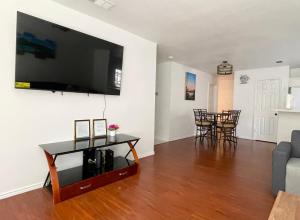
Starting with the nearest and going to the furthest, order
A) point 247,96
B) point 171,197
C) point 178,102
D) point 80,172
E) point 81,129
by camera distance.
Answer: point 171,197 < point 80,172 < point 81,129 < point 178,102 < point 247,96

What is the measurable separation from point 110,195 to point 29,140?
125cm

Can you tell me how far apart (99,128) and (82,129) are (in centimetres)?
28

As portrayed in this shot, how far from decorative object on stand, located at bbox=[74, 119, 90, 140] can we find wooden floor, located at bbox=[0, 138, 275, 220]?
0.81 meters

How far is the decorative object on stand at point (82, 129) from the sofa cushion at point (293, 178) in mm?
2743


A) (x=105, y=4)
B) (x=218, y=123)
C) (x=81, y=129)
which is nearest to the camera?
(x=105, y=4)

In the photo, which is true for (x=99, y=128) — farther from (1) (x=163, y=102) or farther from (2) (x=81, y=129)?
(1) (x=163, y=102)

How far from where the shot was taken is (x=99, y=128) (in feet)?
9.82

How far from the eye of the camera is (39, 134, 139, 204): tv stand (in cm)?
213

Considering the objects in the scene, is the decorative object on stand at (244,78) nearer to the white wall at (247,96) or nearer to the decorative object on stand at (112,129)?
the white wall at (247,96)

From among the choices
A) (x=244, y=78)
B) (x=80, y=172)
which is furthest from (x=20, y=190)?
(x=244, y=78)

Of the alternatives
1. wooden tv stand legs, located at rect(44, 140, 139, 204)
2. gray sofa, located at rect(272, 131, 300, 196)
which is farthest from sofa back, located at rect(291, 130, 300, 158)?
wooden tv stand legs, located at rect(44, 140, 139, 204)

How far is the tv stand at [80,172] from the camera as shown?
2.13 metres

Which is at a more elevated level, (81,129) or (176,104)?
(176,104)

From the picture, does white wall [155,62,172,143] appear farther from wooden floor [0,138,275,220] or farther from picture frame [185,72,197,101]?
wooden floor [0,138,275,220]
